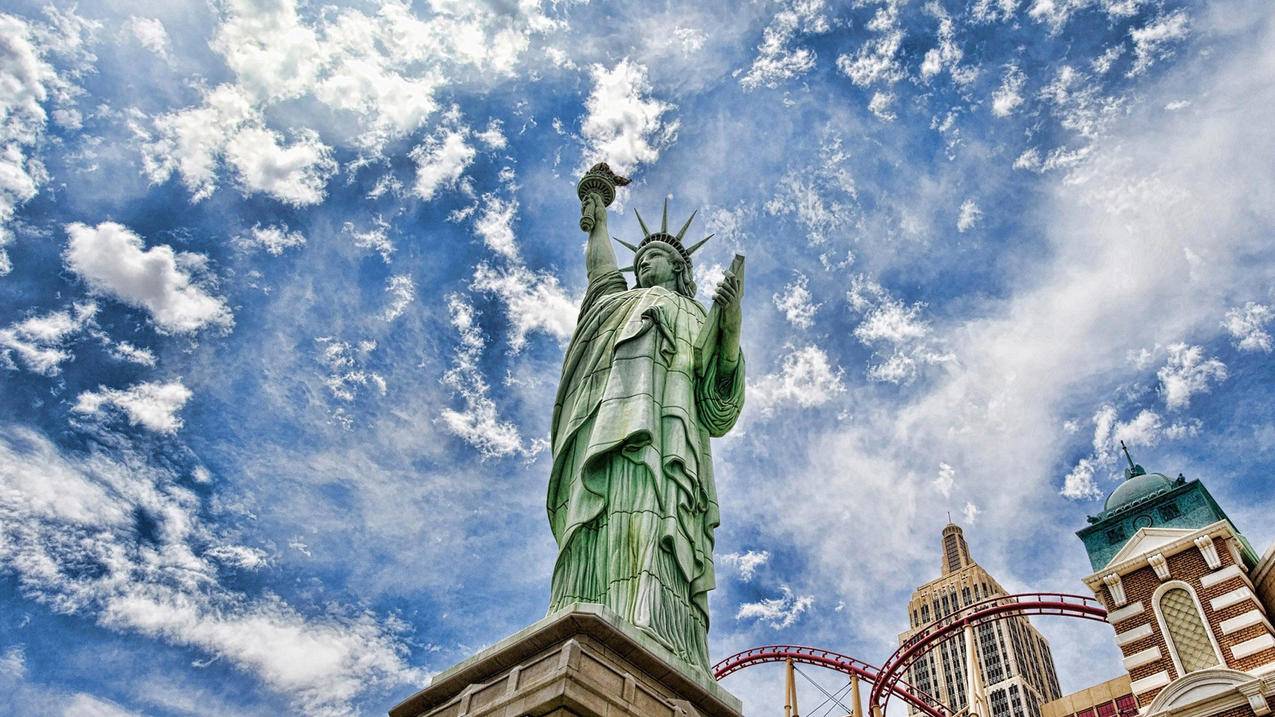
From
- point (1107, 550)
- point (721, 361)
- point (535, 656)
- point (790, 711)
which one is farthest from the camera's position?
point (790, 711)

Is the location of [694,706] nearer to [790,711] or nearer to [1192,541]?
[1192,541]

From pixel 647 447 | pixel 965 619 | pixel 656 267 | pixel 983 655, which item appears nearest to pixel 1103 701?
pixel 965 619

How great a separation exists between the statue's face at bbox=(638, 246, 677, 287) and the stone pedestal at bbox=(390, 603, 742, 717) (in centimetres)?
837

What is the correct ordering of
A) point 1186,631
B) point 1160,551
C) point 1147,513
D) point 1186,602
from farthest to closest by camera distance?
point 1147,513 → point 1160,551 → point 1186,602 → point 1186,631

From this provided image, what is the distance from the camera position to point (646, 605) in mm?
8969

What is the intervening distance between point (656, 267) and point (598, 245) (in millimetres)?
1714

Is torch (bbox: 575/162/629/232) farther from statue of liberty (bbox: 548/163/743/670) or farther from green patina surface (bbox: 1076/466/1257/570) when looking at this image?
green patina surface (bbox: 1076/466/1257/570)

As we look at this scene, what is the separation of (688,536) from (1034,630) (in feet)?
283

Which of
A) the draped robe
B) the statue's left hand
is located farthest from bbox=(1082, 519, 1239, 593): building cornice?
the statue's left hand

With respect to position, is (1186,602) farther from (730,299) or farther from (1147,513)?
(730,299)

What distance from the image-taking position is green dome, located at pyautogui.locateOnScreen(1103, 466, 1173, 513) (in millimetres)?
16391

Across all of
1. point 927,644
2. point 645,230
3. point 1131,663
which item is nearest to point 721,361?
point 645,230

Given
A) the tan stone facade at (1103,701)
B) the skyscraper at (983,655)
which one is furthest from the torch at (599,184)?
the skyscraper at (983,655)

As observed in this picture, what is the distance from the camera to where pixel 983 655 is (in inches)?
3199
